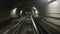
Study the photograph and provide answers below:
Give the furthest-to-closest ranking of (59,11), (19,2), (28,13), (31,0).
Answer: (28,13), (19,2), (31,0), (59,11)

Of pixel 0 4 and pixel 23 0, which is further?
pixel 23 0

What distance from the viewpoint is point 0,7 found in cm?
1107

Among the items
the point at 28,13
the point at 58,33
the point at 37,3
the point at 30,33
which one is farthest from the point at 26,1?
the point at 28,13

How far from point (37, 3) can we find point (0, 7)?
25.5ft

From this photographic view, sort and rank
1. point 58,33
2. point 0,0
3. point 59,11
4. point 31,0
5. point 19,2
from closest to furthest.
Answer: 1. point 58,33
2. point 59,11
3. point 0,0
4. point 31,0
5. point 19,2

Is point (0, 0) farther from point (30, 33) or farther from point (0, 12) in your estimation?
point (30, 33)

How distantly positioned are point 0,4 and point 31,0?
656 centimetres

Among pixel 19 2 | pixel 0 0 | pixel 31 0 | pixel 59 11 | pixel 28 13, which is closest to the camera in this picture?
pixel 59 11

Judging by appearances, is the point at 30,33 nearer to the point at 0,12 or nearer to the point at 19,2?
the point at 0,12

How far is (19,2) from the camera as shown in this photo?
17875 mm

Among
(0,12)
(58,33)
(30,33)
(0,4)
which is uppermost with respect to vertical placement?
(0,4)

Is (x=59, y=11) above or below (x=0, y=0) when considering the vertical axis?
below

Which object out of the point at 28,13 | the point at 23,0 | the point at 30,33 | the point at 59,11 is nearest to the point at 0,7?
the point at 30,33

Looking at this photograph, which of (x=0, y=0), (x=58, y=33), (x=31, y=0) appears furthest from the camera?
(x=31, y=0)
